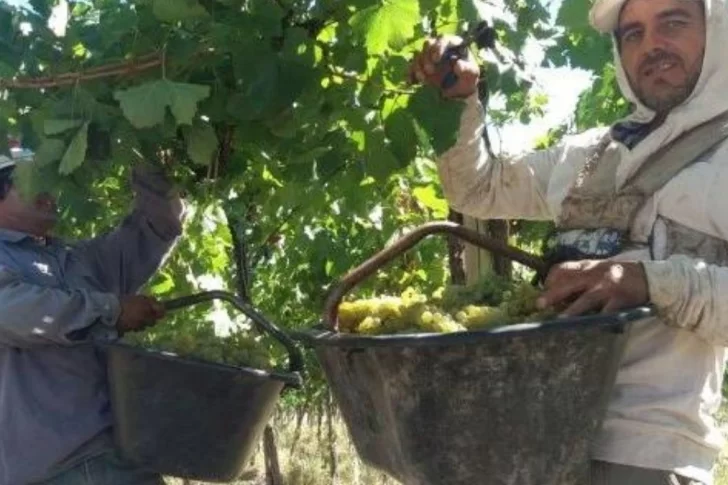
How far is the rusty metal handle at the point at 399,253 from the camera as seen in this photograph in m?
1.96

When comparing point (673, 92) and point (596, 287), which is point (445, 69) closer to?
point (673, 92)

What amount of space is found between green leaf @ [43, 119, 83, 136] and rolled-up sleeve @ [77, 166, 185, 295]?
3.22 feet

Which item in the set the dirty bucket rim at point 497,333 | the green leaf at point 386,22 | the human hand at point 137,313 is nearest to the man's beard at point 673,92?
Answer: the green leaf at point 386,22

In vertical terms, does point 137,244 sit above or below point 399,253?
above

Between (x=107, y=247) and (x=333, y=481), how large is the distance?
13.9ft

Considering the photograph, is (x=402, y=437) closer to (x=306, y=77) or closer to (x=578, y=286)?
(x=578, y=286)

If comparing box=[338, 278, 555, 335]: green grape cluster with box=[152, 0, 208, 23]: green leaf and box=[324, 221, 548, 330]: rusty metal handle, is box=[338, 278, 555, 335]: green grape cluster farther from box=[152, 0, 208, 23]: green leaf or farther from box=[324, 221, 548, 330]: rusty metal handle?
box=[152, 0, 208, 23]: green leaf

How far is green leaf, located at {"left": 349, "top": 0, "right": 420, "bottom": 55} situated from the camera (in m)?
2.39

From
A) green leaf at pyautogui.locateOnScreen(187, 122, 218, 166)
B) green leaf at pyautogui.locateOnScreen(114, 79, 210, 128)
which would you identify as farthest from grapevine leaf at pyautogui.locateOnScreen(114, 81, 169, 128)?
green leaf at pyautogui.locateOnScreen(187, 122, 218, 166)

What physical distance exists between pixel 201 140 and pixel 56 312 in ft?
2.40

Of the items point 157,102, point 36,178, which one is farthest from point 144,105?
point 36,178

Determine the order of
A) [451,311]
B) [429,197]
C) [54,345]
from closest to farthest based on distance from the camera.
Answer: [451,311], [54,345], [429,197]

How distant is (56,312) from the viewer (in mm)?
3102

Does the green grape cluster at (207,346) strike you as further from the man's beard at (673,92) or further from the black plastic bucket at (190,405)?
the man's beard at (673,92)
